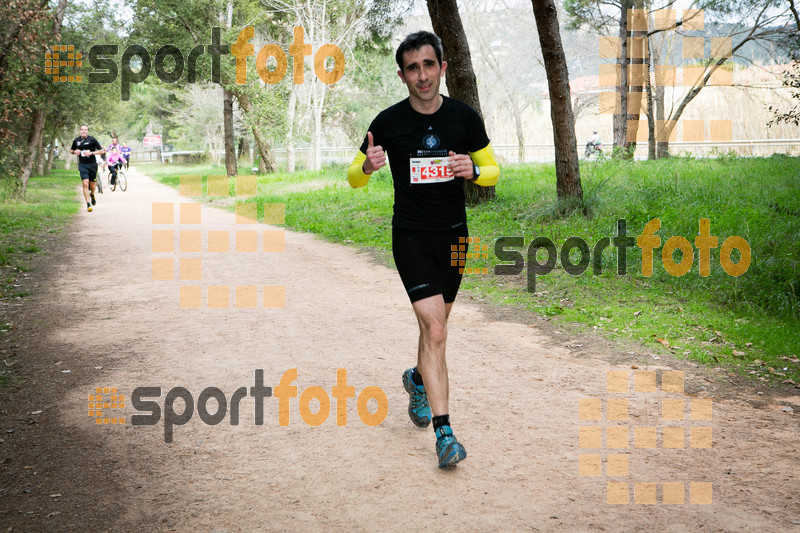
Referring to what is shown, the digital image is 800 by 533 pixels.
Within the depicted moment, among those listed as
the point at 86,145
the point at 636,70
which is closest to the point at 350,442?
the point at 86,145

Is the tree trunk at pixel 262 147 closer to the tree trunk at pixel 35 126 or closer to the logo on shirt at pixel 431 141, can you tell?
the tree trunk at pixel 35 126

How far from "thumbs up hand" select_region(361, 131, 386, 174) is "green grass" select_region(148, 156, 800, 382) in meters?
3.77

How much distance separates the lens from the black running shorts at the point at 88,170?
19152mm

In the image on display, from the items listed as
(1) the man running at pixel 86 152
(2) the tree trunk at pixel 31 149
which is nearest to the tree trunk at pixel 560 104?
(1) the man running at pixel 86 152

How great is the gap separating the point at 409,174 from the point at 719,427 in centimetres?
275

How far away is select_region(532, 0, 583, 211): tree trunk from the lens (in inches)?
457

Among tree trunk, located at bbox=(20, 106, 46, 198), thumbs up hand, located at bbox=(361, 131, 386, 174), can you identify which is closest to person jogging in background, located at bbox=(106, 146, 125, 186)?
tree trunk, located at bbox=(20, 106, 46, 198)

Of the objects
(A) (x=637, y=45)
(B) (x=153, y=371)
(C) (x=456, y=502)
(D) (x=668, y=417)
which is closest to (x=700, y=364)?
(D) (x=668, y=417)

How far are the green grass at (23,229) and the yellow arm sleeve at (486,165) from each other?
432 cm

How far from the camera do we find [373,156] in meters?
4.09

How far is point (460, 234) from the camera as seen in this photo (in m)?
4.24

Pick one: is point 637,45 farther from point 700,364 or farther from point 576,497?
point 576,497

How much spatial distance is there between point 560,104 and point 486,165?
8.38m

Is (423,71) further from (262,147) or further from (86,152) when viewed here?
(262,147)
